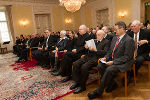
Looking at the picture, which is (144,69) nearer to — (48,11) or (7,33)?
(48,11)

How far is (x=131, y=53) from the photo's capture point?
7.95 feet

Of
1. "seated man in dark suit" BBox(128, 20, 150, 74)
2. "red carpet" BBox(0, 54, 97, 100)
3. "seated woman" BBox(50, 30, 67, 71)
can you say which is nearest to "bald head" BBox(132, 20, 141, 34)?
"seated man in dark suit" BBox(128, 20, 150, 74)

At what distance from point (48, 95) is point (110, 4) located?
8.14 meters

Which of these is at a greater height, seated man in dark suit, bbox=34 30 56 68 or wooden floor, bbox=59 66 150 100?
seated man in dark suit, bbox=34 30 56 68

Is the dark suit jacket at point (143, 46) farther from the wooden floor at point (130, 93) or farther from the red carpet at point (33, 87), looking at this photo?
the red carpet at point (33, 87)

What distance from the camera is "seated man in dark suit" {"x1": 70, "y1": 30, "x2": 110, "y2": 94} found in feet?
9.04

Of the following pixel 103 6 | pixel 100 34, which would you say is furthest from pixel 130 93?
pixel 103 6

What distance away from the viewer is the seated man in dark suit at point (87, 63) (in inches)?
108

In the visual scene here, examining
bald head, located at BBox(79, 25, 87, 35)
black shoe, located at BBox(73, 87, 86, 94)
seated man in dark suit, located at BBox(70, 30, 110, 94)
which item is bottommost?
black shoe, located at BBox(73, 87, 86, 94)

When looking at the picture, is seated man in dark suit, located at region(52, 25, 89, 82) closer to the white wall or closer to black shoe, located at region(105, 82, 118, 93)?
black shoe, located at region(105, 82, 118, 93)

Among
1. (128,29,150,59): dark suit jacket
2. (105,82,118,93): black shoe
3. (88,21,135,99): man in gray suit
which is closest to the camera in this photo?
(88,21,135,99): man in gray suit

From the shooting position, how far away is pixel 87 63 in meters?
2.84

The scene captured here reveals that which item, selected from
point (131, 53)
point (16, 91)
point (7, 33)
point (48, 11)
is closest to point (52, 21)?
point (48, 11)

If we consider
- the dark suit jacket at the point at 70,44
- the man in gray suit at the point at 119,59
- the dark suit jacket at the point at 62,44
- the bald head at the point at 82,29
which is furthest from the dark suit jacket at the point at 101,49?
the dark suit jacket at the point at 62,44
